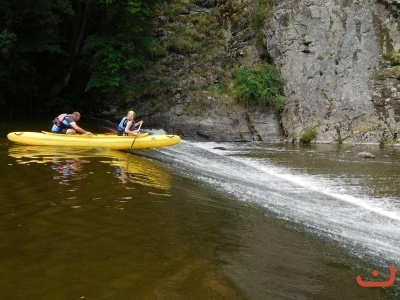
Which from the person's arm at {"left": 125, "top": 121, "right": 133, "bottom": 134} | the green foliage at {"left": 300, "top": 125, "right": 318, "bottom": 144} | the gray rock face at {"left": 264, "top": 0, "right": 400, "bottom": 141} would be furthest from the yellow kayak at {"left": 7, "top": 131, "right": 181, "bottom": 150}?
the gray rock face at {"left": 264, "top": 0, "right": 400, "bottom": 141}

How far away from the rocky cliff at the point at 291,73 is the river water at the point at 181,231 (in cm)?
908

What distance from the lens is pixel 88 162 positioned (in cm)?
920

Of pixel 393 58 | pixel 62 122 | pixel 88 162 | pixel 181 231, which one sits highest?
pixel 393 58

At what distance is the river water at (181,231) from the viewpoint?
3.92m

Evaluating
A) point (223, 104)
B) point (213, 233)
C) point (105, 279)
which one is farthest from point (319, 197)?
point (223, 104)

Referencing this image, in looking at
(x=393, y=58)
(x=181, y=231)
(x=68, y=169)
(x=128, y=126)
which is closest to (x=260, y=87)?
(x=393, y=58)

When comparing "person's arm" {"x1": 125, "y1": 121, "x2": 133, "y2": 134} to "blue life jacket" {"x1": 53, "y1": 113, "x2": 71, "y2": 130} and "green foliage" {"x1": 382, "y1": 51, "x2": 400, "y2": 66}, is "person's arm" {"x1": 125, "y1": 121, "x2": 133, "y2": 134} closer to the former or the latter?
"blue life jacket" {"x1": 53, "y1": 113, "x2": 71, "y2": 130}

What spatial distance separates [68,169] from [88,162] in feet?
2.80

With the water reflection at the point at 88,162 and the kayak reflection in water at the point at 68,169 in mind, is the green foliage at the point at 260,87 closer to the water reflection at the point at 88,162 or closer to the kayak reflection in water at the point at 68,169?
the water reflection at the point at 88,162

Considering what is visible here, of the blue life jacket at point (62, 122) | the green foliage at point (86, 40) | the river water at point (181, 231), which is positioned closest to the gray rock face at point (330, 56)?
the green foliage at point (86, 40)

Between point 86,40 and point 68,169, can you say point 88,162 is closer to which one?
point 68,169

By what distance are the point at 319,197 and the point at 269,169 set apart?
329cm

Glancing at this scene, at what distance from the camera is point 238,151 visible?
50.9 feet

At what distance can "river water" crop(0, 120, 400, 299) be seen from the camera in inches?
154
